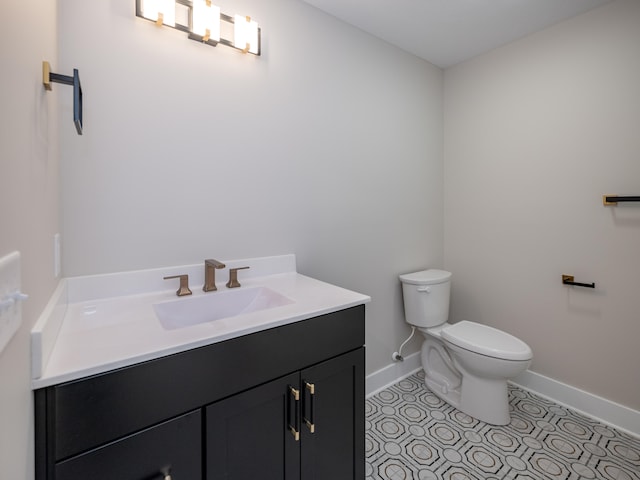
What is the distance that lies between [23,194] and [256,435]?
0.85m

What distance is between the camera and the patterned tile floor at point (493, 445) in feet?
4.72

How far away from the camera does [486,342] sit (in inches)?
69.2

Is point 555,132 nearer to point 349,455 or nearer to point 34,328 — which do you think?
point 349,455

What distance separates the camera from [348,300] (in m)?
1.17

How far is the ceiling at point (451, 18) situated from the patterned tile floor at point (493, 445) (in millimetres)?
2330

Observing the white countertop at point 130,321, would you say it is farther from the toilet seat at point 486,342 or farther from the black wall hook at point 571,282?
the black wall hook at point 571,282

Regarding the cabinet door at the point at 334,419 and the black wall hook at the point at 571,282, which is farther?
the black wall hook at the point at 571,282

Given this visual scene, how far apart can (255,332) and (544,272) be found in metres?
1.99

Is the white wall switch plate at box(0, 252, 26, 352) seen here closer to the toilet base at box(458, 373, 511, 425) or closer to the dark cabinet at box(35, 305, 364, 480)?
the dark cabinet at box(35, 305, 364, 480)

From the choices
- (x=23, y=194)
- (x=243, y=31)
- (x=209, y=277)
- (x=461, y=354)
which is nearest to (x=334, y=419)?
(x=209, y=277)

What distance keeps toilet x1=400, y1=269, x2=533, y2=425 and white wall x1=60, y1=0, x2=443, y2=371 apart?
0.57 ft

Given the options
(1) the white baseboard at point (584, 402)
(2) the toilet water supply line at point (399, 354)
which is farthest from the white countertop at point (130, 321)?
(1) the white baseboard at point (584, 402)

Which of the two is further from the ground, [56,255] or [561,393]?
[56,255]

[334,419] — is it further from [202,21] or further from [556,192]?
[556,192]
